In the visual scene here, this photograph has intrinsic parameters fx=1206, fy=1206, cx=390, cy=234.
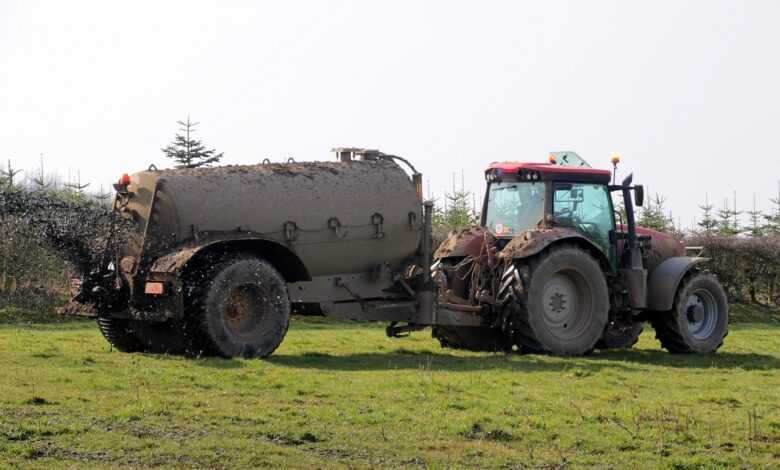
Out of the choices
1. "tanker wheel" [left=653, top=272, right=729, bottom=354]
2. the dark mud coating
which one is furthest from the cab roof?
the dark mud coating

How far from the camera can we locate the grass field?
978 cm

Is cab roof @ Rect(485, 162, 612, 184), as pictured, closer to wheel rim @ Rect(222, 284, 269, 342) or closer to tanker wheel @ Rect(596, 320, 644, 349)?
tanker wheel @ Rect(596, 320, 644, 349)

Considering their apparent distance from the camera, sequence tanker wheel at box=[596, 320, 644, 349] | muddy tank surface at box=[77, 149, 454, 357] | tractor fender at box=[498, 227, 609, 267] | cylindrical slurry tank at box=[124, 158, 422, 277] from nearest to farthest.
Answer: muddy tank surface at box=[77, 149, 454, 357]
cylindrical slurry tank at box=[124, 158, 422, 277]
tractor fender at box=[498, 227, 609, 267]
tanker wheel at box=[596, 320, 644, 349]

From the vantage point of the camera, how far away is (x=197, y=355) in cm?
1602

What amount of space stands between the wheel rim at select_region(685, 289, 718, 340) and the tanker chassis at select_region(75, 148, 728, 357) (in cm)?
3

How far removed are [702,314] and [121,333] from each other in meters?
9.59

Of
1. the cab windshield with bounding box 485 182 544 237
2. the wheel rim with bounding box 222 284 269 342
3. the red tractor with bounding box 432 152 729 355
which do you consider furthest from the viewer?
the cab windshield with bounding box 485 182 544 237

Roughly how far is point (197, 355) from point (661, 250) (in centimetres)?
870

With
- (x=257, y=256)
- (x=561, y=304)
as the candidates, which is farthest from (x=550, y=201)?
(x=257, y=256)

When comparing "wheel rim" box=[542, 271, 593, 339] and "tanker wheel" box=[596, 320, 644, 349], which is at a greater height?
"wheel rim" box=[542, 271, 593, 339]

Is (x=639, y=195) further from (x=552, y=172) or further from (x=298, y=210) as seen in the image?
(x=298, y=210)

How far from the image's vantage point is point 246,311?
16391 millimetres

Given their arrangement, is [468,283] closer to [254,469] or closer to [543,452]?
[543,452]

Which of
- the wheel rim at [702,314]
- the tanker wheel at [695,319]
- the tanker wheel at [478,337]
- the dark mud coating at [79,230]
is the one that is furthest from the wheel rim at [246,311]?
the wheel rim at [702,314]
